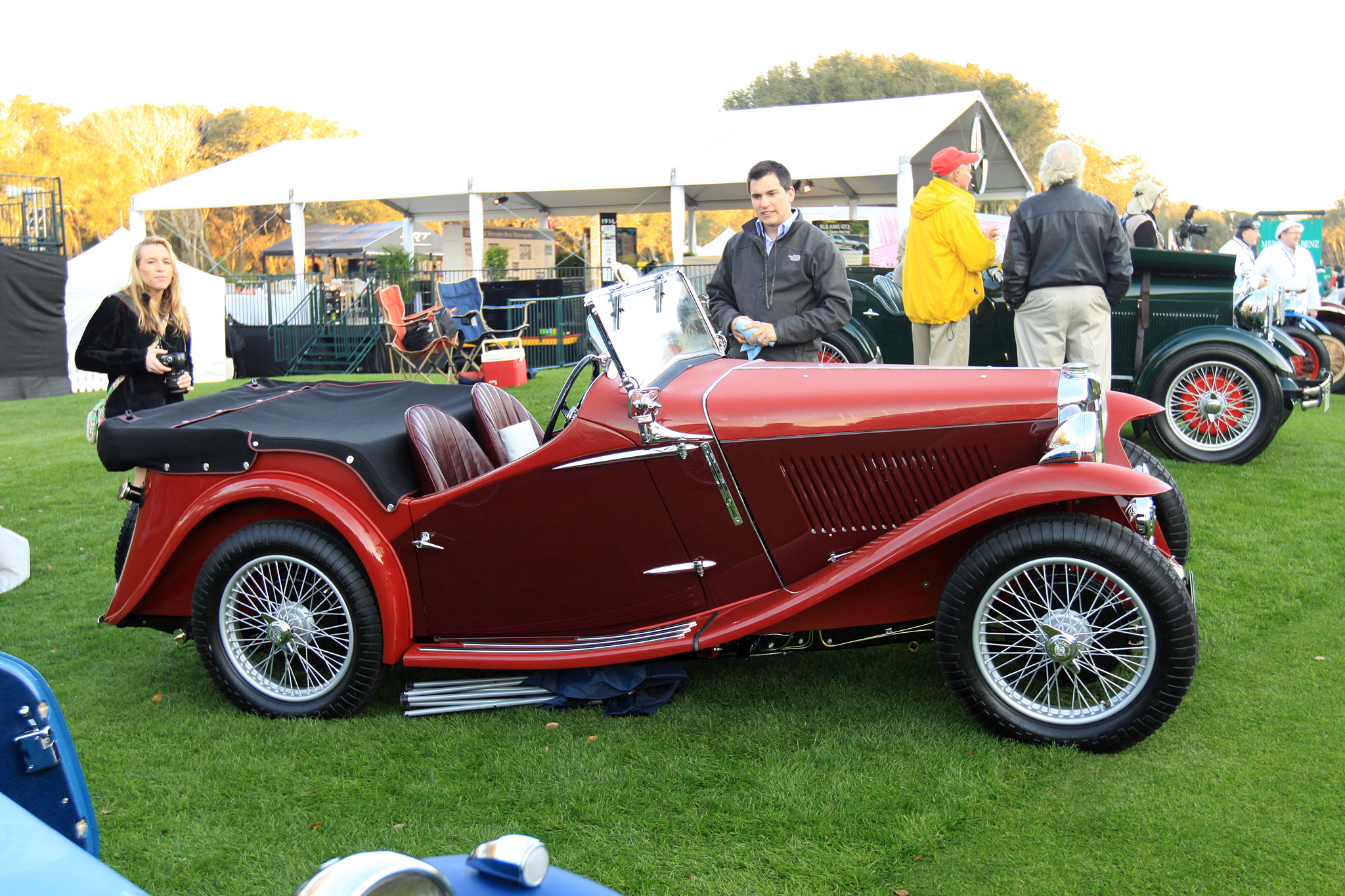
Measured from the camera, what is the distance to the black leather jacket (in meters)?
5.94

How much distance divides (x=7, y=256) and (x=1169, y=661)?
17267mm

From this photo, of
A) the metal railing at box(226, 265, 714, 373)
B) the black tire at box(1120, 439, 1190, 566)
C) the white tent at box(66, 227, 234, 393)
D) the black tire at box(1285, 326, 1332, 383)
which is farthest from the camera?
the white tent at box(66, 227, 234, 393)

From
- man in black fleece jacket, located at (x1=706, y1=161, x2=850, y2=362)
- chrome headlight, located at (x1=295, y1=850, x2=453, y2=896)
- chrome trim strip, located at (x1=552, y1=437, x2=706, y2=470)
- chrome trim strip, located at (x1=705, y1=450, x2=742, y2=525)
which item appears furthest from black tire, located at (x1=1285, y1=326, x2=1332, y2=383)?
chrome headlight, located at (x1=295, y1=850, x2=453, y2=896)

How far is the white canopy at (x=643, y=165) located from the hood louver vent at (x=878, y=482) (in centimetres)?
1404

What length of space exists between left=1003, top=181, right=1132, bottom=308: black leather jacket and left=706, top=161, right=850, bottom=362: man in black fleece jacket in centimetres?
197

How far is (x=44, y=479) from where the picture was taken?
8047 mm

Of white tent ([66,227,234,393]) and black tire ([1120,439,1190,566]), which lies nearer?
black tire ([1120,439,1190,566])

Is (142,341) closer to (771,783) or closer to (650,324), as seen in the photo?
(650,324)

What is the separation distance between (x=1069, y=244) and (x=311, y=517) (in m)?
4.74

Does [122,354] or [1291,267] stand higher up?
[1291,267]

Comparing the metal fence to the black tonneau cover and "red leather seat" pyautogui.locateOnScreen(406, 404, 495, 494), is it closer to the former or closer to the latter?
the black tonneau cover

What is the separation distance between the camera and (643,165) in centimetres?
1867

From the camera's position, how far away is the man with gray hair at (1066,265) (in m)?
5.96

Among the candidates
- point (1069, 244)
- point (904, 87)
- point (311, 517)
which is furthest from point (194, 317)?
point (904, 87)
